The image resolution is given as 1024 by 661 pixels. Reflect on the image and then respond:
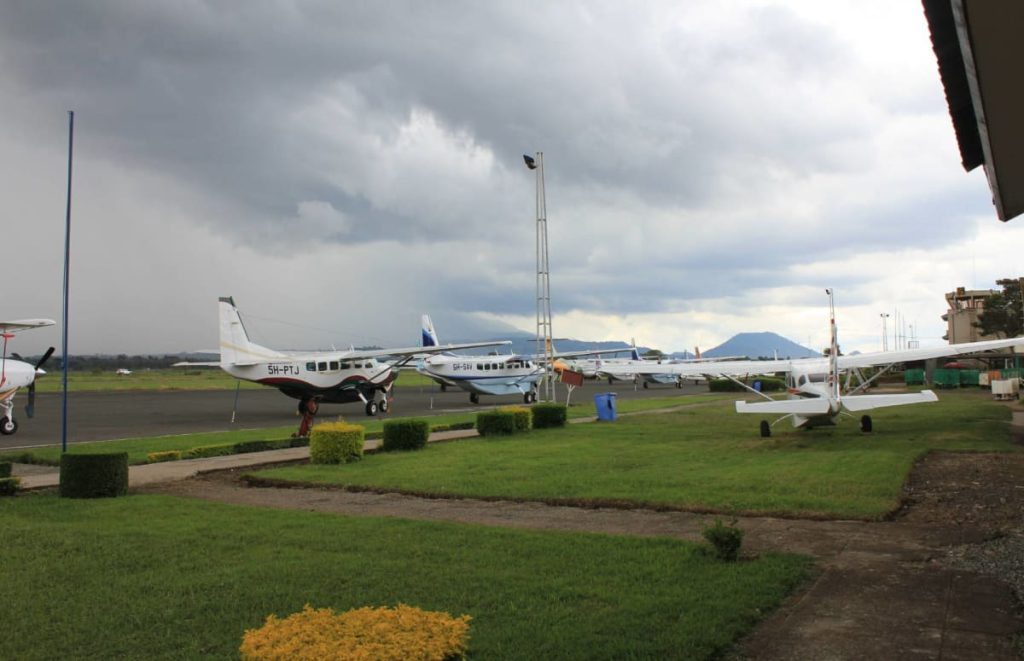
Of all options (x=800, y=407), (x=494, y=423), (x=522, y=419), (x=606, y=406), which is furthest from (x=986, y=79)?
(x=606, y=406)

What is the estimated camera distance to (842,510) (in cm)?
970

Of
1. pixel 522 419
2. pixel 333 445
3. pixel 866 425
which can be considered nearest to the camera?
pixel 333 445

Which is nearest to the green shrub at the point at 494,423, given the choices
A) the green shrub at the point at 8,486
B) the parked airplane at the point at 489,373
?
the green shrub at the point at 8,486

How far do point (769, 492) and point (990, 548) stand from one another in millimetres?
3515

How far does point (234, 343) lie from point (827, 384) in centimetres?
2278

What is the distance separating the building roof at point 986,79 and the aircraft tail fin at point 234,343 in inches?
1149

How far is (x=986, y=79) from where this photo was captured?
12.8ft

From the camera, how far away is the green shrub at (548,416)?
23.5m

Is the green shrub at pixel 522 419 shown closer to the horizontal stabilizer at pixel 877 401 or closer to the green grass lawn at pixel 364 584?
the horizontal stabilizer at pixel 877 401

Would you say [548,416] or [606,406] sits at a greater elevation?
[606,406]

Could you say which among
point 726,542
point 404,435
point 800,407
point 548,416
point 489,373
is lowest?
point 726,542

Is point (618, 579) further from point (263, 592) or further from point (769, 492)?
point (769, 492)

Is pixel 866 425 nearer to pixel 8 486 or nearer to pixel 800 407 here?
pixel 800 407

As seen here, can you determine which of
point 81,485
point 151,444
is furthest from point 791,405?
point 151,444
